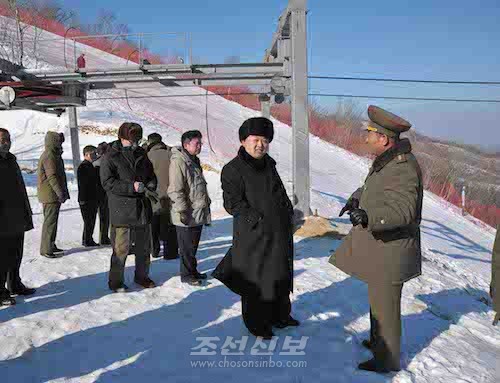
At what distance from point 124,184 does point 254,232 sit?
172cm

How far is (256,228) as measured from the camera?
11.4 ft

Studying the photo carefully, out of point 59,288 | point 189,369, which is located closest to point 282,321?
point 189,369

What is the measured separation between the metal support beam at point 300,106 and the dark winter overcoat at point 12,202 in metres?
4.99

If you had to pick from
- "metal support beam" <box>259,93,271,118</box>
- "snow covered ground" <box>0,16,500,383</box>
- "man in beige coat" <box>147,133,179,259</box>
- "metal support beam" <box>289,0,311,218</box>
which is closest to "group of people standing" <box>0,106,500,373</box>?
"snow covered ground" <box>0,16,500,383</box>

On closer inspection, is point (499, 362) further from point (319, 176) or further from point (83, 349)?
point (319, 176)

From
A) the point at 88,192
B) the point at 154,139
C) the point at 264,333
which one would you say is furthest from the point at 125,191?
the point at 88,192

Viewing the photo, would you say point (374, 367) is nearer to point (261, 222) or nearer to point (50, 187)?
point (261, 222)

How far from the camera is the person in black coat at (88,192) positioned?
681cm

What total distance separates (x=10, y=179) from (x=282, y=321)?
122 inches

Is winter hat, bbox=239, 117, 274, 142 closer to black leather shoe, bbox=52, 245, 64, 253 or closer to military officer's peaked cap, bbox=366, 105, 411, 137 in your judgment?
military officer's peaked cap, bbox=366, 105, 411, 137

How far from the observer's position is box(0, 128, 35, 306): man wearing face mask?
434 centimetres

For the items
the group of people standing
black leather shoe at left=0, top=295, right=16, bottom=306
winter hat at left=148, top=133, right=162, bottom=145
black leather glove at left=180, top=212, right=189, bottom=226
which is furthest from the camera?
winter hat at left=148, top=133, right=162, bottom=145

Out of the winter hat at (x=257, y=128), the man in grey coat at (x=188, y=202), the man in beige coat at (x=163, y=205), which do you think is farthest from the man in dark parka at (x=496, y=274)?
the man in beige coat at (x=163, y=205)

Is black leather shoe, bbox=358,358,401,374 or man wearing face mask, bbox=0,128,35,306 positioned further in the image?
man wearing face mask, bbox=0,128,35,306
